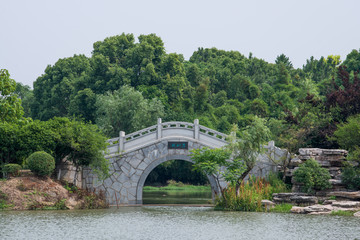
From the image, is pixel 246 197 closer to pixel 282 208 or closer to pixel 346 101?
pixel 282 208

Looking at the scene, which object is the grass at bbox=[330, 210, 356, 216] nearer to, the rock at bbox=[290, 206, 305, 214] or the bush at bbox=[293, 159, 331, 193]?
the rock at bbox=[290, 206, 305, 214]

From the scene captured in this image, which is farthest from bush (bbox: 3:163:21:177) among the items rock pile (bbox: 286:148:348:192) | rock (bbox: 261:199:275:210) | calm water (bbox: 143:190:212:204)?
rock pile (bbox: 286:148:348:192)

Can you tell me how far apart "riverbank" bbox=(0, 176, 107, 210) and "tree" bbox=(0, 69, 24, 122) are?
5.87 metres

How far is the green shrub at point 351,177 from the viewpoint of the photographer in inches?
838

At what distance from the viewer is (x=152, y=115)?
3416 centimetres

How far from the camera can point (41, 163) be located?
69.4ft

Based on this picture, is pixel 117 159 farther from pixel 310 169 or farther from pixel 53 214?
pixel 310 169

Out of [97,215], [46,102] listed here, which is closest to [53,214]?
[97,215]

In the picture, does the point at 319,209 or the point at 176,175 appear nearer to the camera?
the point at 319,209

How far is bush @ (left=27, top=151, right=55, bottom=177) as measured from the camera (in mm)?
21125

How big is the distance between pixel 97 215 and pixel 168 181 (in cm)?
2424

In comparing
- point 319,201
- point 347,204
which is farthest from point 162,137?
point 347,204

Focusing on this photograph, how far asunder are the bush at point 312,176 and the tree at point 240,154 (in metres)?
1.85

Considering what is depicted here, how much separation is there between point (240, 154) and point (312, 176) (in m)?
3.06
